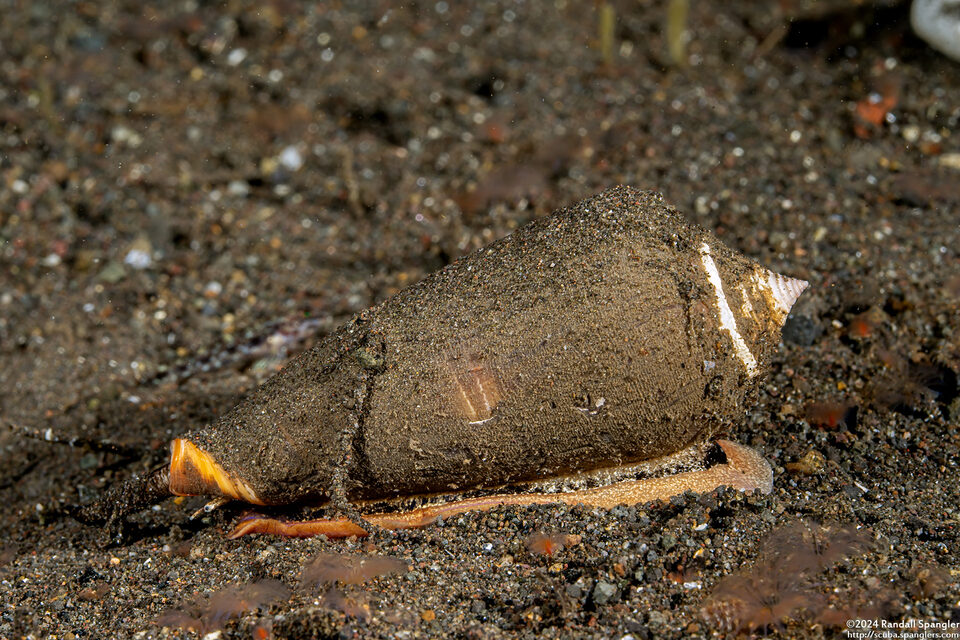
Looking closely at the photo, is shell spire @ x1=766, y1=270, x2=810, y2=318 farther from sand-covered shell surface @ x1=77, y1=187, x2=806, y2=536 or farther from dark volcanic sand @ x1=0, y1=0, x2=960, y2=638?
dark volcanic sand @ x1=0, y1=0, x2=960, y2=638

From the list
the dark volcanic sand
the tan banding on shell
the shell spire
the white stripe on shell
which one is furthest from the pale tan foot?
the shell spire

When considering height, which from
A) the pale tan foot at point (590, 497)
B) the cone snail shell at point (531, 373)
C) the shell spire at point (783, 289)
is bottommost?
the pale tan foot at point (590, 497)

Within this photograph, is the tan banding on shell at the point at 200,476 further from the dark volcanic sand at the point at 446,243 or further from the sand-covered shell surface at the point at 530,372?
the dark volcanic sand at the point at 446,243

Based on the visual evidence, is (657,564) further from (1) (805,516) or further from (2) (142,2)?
(2) (142,2)

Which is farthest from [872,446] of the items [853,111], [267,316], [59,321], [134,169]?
[134,169]

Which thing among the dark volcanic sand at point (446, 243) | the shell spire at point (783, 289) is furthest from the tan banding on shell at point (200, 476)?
the shell spire at point (783, 289)

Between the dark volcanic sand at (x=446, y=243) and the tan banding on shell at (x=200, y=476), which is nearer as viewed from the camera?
the dark volcanic sand at (x=446, y=243)

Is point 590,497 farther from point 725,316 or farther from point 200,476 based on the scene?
point 200,476
